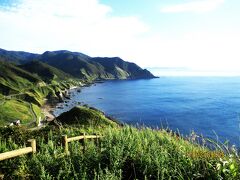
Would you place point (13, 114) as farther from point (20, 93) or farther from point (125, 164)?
point (125, 164)

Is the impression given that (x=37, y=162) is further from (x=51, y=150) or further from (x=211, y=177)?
(x=211, y=177)

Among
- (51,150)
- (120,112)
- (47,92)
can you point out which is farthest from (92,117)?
(47,92)

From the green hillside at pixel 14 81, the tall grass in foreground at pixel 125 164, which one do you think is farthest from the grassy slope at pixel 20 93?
the tall grass in foreground at pixel 125 164

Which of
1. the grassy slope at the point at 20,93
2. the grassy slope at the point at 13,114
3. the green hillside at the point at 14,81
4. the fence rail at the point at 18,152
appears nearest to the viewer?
the fence rail at the point at 18,152

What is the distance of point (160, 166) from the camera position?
404 inches

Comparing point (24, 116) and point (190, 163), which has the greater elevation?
point (190, 163)

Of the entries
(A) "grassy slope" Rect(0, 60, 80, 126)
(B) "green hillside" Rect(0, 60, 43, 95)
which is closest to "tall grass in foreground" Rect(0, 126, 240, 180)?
(A) "grassy slope" Rect(0, 60, 80, 126)

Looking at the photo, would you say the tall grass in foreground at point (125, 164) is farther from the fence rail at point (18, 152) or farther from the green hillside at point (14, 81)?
the green hillside at point (14, 81)

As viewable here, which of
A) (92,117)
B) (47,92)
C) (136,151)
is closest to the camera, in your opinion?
(136,151)

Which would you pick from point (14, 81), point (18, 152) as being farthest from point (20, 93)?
point (18, 152)

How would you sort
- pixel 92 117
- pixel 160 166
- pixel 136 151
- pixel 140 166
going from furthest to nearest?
pixel 92 117 < pixel 136 151 < pixel 140 166 < pixel 160 166

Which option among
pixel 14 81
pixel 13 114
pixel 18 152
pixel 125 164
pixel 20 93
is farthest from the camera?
pixel 14 81

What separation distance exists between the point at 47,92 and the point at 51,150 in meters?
162

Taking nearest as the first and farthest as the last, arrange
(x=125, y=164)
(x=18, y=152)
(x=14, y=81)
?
(x=18, y=152), (x=125, y=164), (x=14, y=81)
